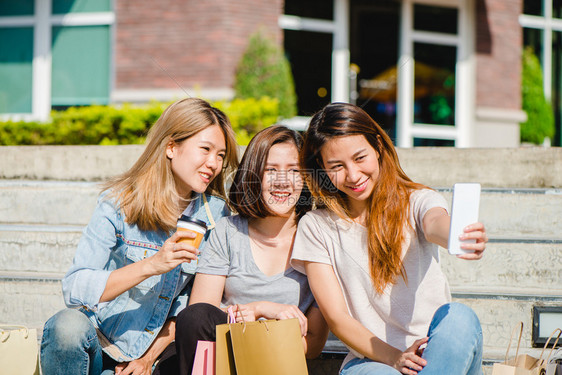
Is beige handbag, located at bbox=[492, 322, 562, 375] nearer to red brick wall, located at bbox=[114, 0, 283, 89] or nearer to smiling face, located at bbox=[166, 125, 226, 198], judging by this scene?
smiling face, located at bbox=[166, 125, 226, 198]

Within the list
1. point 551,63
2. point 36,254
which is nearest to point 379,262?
point 36,254

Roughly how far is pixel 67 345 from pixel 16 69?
7.67 meters

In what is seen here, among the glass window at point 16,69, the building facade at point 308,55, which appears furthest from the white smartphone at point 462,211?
the glass window at point 16,69

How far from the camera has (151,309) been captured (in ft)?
8.05

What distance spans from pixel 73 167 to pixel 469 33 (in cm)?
741

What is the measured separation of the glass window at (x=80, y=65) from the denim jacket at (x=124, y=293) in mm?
6149

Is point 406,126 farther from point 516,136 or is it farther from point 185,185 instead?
point 185,185

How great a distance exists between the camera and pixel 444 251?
3.03 meters

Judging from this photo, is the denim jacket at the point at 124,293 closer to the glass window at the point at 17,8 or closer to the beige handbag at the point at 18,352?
the beige handbag at the point at 18,352

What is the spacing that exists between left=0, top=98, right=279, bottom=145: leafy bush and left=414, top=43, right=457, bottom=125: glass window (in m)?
3.88

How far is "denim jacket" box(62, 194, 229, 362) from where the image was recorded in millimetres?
2266

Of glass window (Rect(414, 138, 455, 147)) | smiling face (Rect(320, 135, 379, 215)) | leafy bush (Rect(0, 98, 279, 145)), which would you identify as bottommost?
smiling face (Rect(320, 135, 379, 215))

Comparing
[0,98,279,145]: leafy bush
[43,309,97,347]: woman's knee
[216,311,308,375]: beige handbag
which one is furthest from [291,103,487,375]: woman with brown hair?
[0,98,279,145]: leafy bush

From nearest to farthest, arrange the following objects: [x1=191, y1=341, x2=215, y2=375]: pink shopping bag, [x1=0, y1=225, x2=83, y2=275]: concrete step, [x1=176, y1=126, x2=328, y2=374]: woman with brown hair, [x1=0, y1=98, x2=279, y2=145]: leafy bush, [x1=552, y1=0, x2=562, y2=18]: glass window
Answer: [x1=191, y1=341, x2=215, y2=375]: pink shopping bag, [x1=176, y1=126, x2=328, y2=374]: woman with brown hair, [x1=0, y1=225, x2=83, y2=275]: concrete step, [x1=0, y1=98, x2=279, y2=145]: leafy bush, [x1=552, y1=0, x2=562, y2=18]: glass window
